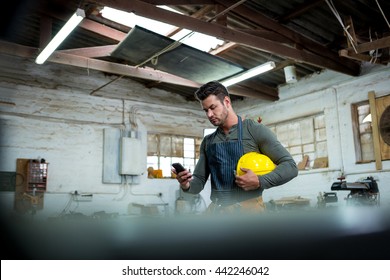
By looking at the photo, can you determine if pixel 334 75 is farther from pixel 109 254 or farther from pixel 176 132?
pixel 109 254

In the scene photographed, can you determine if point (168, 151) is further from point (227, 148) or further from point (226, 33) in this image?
point (227, 148)

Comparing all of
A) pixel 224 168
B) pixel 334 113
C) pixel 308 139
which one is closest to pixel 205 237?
pixel 224 168

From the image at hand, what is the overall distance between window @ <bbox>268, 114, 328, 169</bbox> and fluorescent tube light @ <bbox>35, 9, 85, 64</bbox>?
5097 millimetres

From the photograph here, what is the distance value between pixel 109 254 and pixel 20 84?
25.7 ft

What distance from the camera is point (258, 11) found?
5.92m

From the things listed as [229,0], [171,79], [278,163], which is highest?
[229,0]

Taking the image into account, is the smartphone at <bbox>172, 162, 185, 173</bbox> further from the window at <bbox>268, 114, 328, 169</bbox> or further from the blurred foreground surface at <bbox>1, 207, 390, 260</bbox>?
the window at <bbox>268, 114, 328, 169</bbox>

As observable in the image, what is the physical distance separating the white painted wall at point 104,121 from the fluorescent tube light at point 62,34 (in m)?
1.34

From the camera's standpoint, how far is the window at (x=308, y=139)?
7.56 meters

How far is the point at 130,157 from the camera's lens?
27.2ft

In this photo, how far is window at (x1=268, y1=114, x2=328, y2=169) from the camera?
7562 mm

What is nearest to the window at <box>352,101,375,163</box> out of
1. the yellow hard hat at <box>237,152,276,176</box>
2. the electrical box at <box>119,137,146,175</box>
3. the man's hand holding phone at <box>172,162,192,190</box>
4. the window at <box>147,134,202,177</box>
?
the window at <box>147,134,202,177</box>

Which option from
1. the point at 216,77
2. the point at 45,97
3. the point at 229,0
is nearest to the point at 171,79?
the point at 216,77
